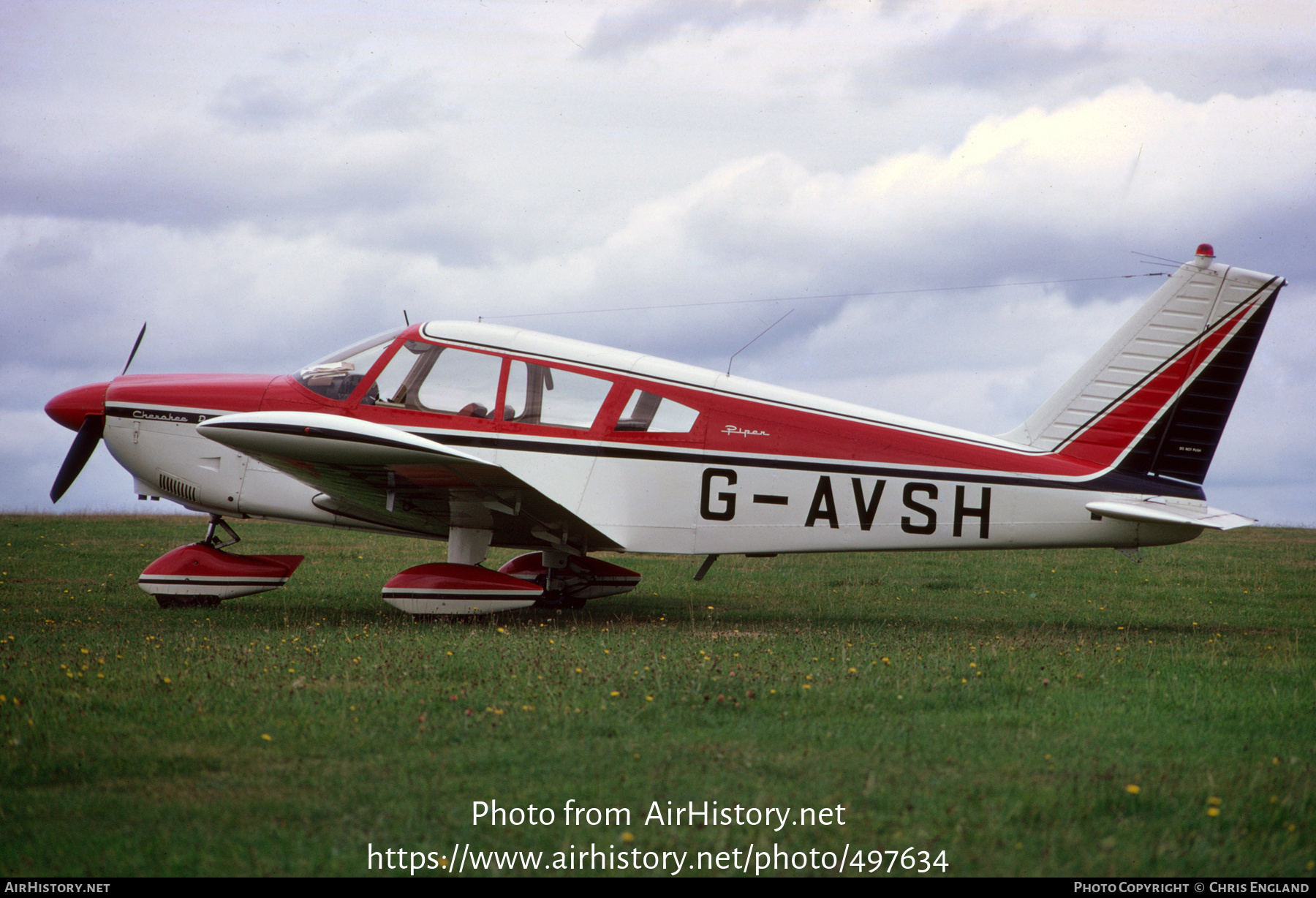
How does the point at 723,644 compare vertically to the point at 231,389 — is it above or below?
below

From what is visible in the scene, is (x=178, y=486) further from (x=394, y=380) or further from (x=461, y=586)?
(x=461, y=586)

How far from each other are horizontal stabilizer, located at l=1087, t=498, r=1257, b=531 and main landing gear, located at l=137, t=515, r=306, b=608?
7.28m

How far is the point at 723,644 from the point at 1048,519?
3.21 metres

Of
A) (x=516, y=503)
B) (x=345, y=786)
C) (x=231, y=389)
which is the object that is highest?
(x=231, y=389)

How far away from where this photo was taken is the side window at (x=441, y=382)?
8625mm

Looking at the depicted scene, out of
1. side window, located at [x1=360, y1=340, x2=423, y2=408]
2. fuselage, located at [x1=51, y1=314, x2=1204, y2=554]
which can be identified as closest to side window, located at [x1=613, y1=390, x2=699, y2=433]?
fuselage, located at [x1=51, y1=314, x2=1204, y2=554]

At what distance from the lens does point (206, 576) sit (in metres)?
8.98

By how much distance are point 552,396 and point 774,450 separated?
2.04 metres

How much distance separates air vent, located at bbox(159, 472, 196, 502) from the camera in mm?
9359

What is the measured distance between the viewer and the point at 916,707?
5.42 metres

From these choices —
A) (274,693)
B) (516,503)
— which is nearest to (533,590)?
(516,503)

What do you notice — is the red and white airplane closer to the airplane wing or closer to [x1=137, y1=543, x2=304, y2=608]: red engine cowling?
the airplane wing

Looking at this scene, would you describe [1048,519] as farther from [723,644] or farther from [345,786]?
[345,786]

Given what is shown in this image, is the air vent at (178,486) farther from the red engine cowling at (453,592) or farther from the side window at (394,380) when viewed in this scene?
the red engine cowling at (453,592)
